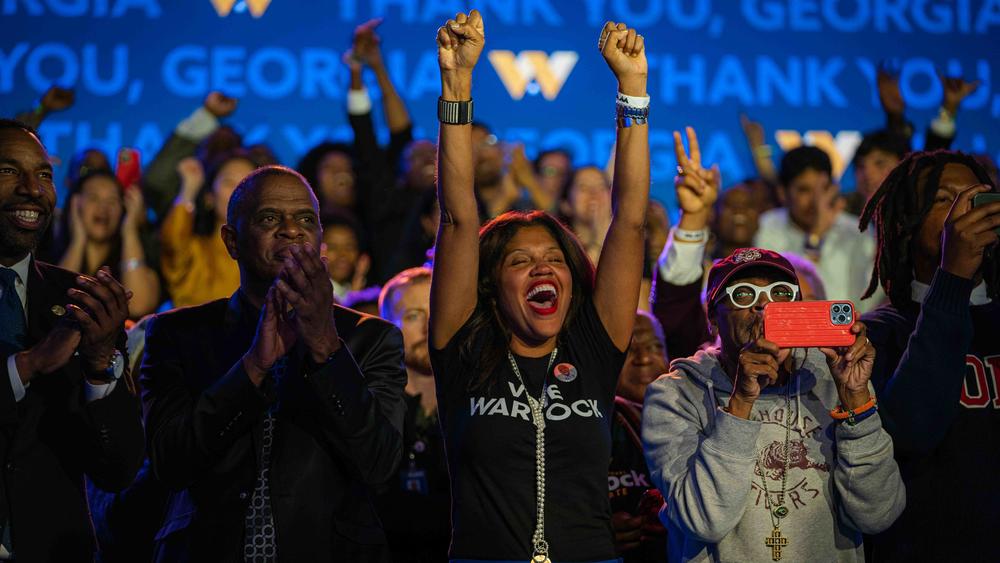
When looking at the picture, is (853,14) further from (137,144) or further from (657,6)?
(137,144)

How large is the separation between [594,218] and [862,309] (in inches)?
61.7

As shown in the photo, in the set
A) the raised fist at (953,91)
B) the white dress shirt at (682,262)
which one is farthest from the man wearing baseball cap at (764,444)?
the raised fist at (953,91)

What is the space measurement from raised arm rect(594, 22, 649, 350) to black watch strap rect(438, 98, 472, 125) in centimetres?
45

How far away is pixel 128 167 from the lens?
7051 mm

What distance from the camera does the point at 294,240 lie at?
3.10 metres

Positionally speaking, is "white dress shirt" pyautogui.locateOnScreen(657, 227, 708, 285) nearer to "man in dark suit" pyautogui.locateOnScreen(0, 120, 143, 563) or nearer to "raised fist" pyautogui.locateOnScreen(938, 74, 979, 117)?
"man in dark suit" pyautogui.locateOnScreen(0, 120, 143, 563)

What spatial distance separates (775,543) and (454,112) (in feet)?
4.59

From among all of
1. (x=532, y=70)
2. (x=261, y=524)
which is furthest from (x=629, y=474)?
(x=532, y=70)

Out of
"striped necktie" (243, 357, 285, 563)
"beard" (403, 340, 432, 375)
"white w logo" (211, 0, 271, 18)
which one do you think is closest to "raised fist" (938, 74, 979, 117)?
"beard" (403, 340, 432, 375)

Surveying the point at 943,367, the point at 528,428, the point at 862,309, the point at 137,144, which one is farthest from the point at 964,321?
the point at 137,144

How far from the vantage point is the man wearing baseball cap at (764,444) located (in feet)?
9.62

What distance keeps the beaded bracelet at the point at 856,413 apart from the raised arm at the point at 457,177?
102cm

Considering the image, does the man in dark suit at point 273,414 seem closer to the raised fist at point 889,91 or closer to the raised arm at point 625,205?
the raised arm at point 625,205

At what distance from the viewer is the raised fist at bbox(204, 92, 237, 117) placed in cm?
702
